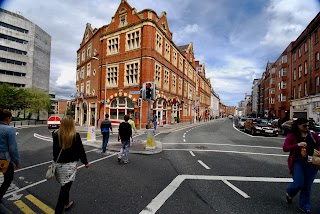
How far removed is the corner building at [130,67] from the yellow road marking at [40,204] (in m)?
18.1

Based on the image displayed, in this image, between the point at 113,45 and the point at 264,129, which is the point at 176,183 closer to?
the point at 264,129

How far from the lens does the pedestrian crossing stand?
3.58m

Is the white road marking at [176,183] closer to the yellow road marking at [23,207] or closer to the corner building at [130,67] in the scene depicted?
the yellow road marking at [23,207]

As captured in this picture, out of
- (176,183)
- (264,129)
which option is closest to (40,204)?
(176,183)

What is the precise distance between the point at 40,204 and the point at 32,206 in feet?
0.46

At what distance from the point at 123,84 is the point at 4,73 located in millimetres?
45216

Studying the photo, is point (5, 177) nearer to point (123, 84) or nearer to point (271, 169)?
point (271, 169)

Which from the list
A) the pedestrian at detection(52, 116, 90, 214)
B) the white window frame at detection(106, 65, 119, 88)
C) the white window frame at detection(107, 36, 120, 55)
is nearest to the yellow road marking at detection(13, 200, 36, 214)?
the pedestrian at detection(52, 116, 90, 214)

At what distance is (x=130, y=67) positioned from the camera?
25156 mm

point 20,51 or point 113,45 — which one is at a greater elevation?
point 20,51

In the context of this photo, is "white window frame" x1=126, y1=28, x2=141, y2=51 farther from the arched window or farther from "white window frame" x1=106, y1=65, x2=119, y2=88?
the arched window

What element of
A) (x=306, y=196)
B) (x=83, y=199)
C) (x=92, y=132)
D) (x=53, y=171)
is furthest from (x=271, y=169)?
(x=92, y=132)

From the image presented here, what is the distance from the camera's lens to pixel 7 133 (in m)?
3.45

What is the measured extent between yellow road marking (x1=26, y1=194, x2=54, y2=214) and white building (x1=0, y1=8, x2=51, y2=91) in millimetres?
60079
